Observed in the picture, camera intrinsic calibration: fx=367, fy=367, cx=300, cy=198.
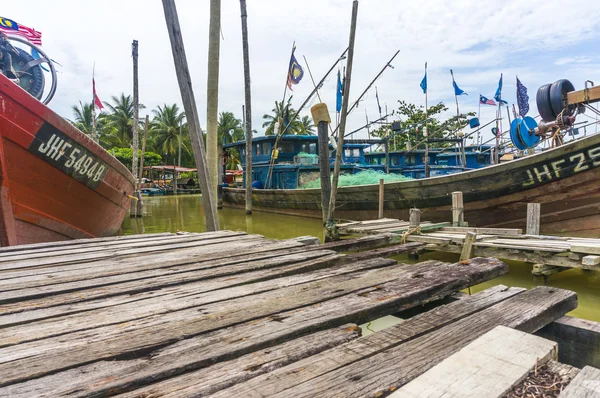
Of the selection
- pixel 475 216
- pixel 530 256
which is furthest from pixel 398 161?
pixel 530 256

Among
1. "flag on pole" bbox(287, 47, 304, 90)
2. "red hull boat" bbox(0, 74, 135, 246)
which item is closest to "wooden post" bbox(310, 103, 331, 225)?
"red hull boat" bbox(0, 74, 135, 246)

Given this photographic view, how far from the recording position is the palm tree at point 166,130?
1620 inches

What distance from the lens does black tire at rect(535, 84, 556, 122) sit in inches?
295

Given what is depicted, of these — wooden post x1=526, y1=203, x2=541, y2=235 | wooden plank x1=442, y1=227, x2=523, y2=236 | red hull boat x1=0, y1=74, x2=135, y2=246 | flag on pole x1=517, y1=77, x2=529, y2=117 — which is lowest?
wooden plank x1=442, y1=227, x2=523, y2=236

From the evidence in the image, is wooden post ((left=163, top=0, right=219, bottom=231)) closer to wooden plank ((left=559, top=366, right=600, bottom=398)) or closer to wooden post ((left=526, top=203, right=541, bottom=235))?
wooden plank ((left=559, top=366, right=600, bottom=398))

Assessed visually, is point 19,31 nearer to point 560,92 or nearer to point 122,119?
point 560,92

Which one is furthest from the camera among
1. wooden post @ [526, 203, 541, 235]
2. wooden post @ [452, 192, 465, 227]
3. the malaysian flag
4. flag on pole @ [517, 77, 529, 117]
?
flag on pole @ [517, 77, 529, 117]

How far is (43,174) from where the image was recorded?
529cm

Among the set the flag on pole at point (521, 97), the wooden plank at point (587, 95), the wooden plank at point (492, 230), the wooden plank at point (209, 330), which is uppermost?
the flag on pole at point (521, 97)

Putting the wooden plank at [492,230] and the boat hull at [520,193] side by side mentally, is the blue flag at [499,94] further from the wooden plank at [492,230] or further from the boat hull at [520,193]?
the wooden plank at [492,230]

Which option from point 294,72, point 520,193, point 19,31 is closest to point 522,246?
point 520,193

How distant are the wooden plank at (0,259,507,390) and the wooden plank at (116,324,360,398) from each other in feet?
0.16

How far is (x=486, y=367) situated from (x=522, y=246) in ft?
13.4

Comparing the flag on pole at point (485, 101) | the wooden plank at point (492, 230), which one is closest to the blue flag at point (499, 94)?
the flag on pole at point (485, 101)
